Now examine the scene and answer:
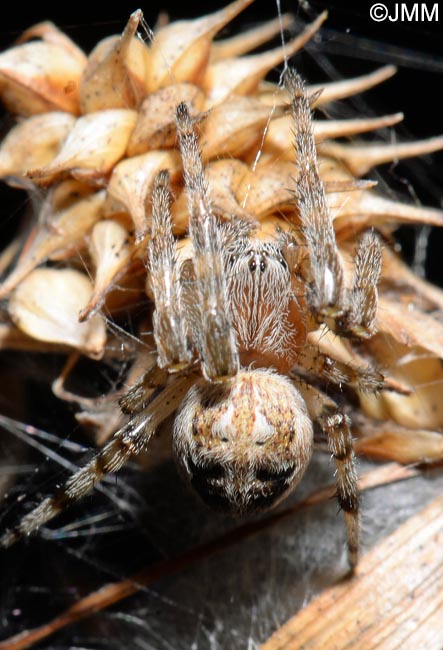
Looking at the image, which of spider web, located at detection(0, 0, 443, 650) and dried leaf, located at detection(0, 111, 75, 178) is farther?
spider web, located at detection(0, 0, 443, 650)

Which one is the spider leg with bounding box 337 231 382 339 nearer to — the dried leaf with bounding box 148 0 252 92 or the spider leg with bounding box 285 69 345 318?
the spider leg with bounding box 285 69 345 318

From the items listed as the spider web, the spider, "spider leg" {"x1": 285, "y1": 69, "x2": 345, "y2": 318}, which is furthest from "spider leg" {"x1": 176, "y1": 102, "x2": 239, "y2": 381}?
the spider web

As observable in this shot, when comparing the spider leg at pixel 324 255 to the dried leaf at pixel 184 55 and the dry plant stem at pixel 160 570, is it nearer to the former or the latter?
the dried leaf at pixel 184 55

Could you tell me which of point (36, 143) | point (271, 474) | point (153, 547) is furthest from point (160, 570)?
point (36, 143)

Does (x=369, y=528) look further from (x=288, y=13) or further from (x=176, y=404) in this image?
(x=288, y=13)

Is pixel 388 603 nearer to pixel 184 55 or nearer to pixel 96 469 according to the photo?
pixel 96 469

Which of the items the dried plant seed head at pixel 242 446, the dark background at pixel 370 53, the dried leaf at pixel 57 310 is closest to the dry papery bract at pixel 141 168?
the dried leaf at pixel 57 310

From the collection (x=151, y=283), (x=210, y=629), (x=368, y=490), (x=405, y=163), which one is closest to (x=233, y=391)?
(x=151, y=283)
